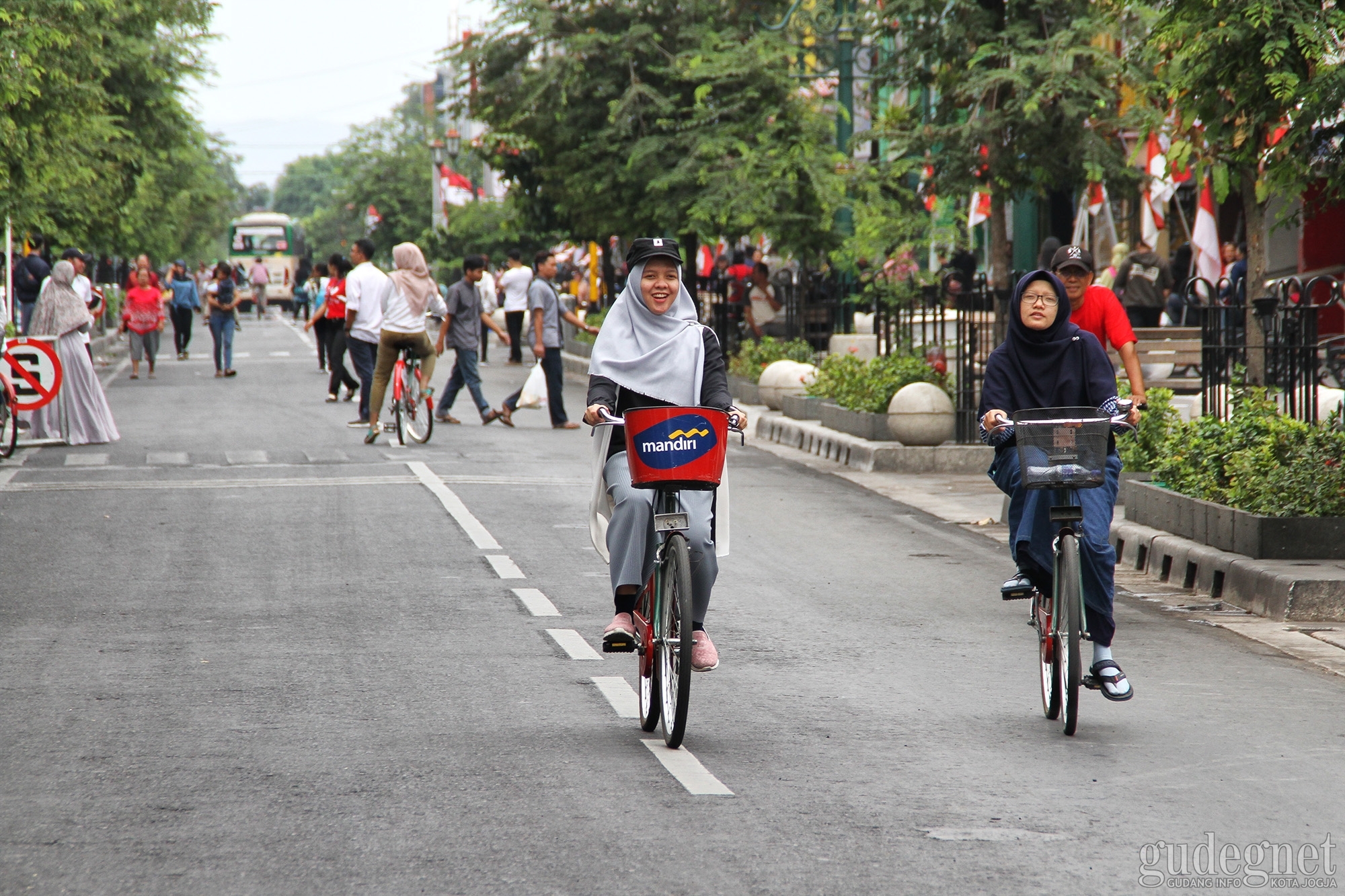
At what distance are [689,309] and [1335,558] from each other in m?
4.78

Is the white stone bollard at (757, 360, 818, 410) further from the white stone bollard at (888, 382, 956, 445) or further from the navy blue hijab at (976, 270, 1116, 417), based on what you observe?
the navy blue hijab at (976, 270, 1116, 417)

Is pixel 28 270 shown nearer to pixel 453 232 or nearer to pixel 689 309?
pixel 689 309

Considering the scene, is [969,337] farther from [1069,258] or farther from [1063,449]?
[1063,449]

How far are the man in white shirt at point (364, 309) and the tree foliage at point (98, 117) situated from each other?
126 inches

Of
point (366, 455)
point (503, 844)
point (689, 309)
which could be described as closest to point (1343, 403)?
point (689, 309)

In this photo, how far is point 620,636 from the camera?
21.4 ft

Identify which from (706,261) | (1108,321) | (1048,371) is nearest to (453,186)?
(706,261)

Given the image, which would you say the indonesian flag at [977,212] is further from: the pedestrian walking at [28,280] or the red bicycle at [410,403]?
the pedestrian walking at [28,280]

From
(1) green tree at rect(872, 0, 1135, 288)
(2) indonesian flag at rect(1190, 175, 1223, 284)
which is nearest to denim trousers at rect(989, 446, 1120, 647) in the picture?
(1) green tree at rect(872, 0, 1135, 288)

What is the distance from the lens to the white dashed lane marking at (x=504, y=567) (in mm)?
10227

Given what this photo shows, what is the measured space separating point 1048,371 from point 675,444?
5.77 feet

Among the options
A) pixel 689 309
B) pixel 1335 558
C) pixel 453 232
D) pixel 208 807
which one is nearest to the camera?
pixel 208 807

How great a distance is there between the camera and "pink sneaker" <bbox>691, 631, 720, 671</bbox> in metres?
6.36

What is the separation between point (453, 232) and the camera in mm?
51531
